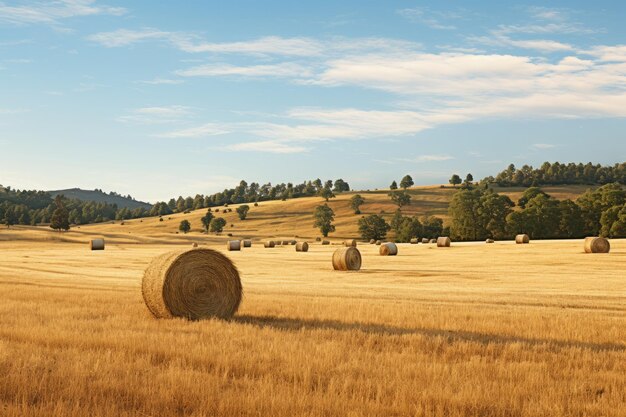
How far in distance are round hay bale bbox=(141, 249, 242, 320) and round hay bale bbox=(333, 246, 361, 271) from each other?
2005 cm

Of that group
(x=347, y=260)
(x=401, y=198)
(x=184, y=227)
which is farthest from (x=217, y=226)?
(x=347, y=260)

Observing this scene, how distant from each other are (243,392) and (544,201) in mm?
88730

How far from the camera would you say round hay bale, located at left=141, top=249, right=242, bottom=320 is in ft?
55.5

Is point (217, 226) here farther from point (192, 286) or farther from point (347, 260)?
point (192, 286)

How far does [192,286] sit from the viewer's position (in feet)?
56.6

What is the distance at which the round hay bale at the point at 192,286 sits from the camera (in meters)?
16.9

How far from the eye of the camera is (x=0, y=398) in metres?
7.79

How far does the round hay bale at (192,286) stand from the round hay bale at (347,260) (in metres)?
20.0

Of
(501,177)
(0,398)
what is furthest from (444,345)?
(501,177)

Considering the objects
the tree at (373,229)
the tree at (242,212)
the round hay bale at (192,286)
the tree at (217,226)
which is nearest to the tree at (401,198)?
the tree at (242,212)

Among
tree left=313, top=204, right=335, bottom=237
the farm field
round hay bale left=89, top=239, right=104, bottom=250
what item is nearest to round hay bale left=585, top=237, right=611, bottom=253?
the farm field

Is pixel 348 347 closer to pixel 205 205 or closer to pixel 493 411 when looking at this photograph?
pixel 493 411

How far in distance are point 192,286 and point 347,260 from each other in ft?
70.6

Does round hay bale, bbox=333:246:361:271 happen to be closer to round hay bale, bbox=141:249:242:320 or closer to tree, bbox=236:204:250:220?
round hay bale, bbox=141:249:242:320
